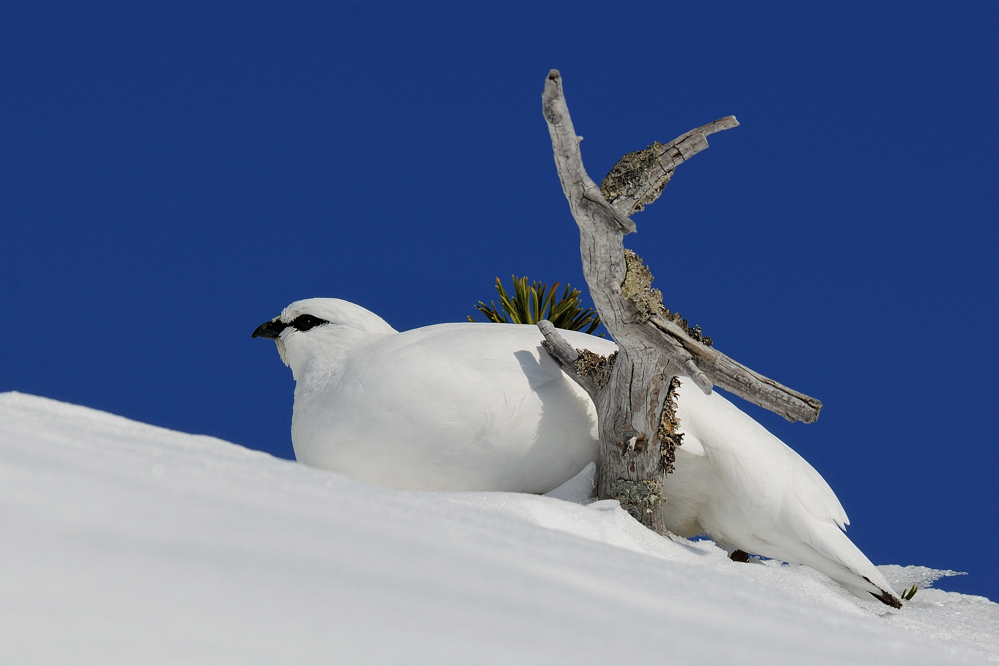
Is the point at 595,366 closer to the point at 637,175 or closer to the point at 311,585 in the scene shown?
the point at 637,175

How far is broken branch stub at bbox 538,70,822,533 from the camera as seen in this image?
2482 mm

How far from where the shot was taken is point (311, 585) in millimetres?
967

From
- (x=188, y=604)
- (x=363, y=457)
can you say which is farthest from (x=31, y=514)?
(x=363, y=457)

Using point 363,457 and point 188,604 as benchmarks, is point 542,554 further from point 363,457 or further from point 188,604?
point 363,457

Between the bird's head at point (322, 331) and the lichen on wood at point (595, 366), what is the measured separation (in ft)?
3.27

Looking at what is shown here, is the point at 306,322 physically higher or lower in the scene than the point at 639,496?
higher

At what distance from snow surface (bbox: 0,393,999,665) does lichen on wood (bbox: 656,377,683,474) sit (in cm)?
121

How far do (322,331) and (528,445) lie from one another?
3.83 ft

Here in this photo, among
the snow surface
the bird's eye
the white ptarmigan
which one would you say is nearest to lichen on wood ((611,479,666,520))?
the white ptarmigan

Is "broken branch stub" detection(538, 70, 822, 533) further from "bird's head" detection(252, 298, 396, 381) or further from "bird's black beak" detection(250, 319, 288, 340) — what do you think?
"bird's black beak" detection(250, 319, 288, 340)

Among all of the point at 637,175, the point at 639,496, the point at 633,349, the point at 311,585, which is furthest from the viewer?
the point at 639,496

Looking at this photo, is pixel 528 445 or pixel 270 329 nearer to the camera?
pixel 528 445

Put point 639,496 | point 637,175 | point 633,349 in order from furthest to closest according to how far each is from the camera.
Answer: point 639,496 → point 633,349 → point 637,175

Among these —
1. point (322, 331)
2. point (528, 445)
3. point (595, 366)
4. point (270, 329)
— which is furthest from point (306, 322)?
point (595, 366)
